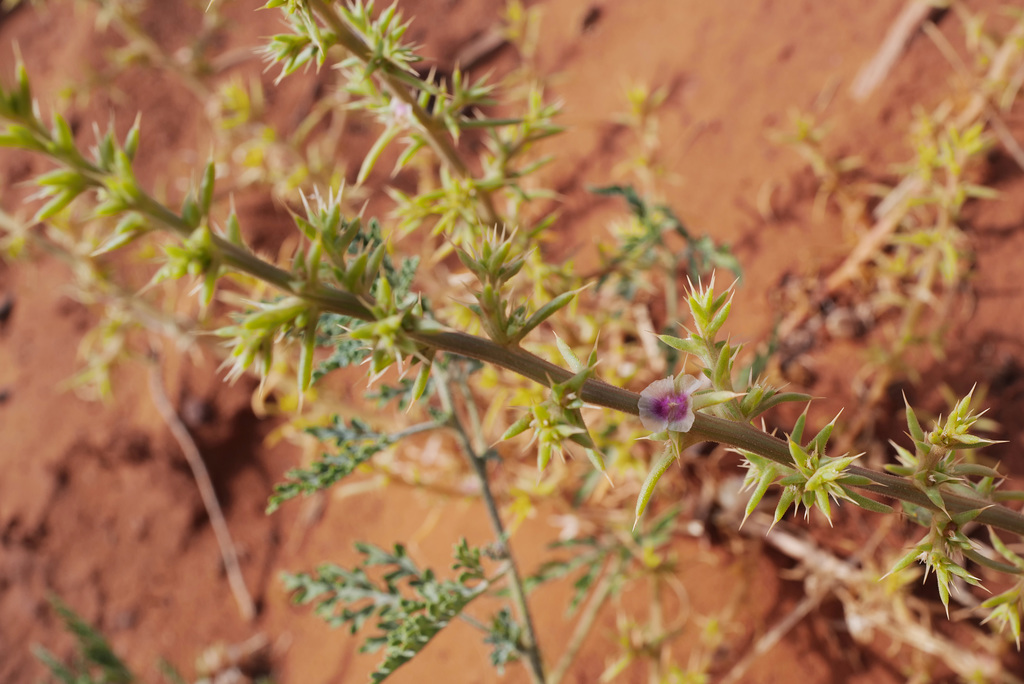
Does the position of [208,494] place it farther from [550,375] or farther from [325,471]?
[550,375]

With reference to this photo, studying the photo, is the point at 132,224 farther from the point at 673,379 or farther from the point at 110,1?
the point at 110,1

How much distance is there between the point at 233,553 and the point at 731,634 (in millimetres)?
2410

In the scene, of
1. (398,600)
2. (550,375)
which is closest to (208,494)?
(398,600)

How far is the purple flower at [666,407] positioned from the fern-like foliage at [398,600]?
64cm

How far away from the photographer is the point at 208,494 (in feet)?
11.7

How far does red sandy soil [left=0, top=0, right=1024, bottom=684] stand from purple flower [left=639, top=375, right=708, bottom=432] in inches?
63.1

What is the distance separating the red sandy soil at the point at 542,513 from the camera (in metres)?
2.54

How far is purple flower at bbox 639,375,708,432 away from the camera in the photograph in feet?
2.90

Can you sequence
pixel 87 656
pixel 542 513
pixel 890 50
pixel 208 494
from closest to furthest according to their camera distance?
pixel 87 656
pixel 542 513
pixel 890 50
pixel 208 494

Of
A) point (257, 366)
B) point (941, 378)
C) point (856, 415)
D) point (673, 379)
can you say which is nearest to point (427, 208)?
point (257, 366)

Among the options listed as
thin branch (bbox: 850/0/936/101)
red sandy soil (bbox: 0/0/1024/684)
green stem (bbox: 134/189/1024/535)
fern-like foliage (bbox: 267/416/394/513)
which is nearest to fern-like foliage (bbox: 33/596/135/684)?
red sandy soil (bbox: 0/0/1024/684)

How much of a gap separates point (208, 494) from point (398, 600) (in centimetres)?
236

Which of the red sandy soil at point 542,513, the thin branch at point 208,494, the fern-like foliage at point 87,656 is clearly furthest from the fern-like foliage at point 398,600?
the thin branch at point 208,494

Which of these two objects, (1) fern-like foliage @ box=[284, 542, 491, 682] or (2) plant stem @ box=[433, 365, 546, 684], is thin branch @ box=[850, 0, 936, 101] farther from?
(1) fern-like foliage @ box=[284, 542, 491, 682]
